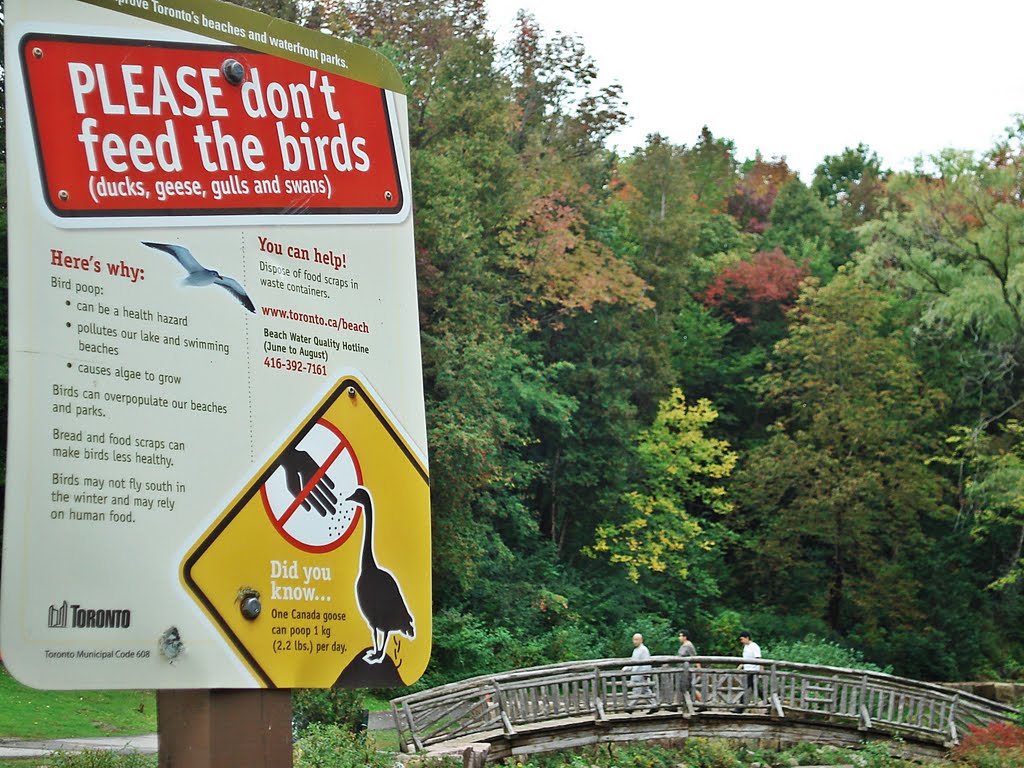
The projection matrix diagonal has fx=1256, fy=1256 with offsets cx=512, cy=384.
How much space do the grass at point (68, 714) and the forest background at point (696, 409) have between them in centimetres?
1212

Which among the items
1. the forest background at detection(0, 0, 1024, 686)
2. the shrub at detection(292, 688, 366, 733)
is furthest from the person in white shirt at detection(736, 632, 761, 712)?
the forest background at detection(0, 0, 1024, 686)

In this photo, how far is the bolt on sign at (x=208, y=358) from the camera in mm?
4031

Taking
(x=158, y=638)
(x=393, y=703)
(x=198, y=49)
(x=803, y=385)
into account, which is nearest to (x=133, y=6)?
(x=198, y=49)

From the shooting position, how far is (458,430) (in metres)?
27.2

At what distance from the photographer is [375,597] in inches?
193

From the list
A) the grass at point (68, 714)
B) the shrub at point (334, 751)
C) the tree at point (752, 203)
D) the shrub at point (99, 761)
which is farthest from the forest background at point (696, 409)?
the shrub at point (99, 761)

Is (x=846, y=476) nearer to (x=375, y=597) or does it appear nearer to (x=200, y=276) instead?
(x=375, y=597)

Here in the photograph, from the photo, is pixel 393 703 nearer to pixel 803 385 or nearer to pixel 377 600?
pixel 377 600

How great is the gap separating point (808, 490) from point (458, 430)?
15.5 m

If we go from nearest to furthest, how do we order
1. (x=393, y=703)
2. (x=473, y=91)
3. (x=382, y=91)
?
(x=382, y=91) → (x=393, y=703) → (x=473, y=91)

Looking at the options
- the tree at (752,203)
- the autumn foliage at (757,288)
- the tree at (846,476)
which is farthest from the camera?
the tree at (752,203)

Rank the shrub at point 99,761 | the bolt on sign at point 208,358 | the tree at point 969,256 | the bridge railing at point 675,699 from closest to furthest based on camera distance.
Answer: the bolt on sign at point 208,358
the shrub at point 99,761
the bridge railing at point 675,699
the tree at point 969,256

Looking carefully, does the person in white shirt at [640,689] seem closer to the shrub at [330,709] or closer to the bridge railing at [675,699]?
the bridge railing at [675,699]

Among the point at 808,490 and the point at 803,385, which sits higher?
the point at 803,385
